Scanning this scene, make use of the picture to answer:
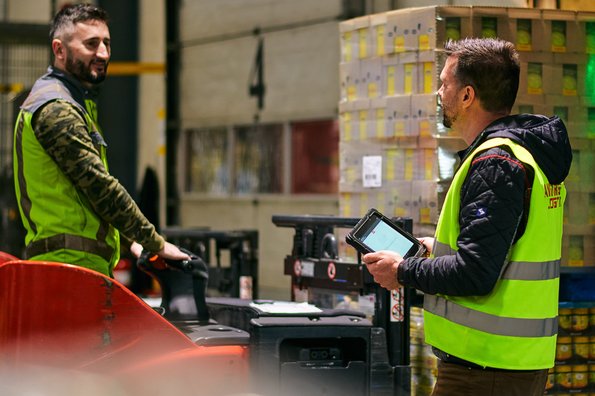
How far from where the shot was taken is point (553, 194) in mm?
3779

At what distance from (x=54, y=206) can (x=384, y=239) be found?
1.45 metres

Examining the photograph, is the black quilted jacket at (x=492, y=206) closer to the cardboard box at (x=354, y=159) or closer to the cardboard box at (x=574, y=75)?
the cardboard box at (x=574, y=75)

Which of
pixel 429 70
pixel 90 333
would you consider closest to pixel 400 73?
pixel 429 70

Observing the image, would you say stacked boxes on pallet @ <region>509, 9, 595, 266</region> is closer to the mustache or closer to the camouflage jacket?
the mustache

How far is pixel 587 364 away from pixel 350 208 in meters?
1.68

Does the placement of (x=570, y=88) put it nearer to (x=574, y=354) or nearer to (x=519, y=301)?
(x=574, y=354)

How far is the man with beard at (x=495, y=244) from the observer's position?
11.8ft

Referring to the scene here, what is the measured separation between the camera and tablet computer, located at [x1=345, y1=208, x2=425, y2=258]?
13.6ft

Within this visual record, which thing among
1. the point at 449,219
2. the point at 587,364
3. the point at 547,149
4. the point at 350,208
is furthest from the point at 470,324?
the point at 350,208

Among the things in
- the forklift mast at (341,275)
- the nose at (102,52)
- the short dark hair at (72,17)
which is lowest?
the forklift mast at (341,275)

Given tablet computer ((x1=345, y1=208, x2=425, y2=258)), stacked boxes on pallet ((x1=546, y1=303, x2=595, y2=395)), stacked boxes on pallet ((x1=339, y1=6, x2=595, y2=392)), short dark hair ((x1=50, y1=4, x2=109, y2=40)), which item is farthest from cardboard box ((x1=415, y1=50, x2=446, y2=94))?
tablet computer ((x1=345, y1=208, x2=425, y2=258))

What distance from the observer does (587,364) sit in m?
5.87

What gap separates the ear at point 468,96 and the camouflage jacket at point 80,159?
1.57 metres

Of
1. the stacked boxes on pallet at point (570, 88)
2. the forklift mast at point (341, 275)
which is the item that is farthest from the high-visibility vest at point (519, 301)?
the stacked boxes on pallet at point (570, 88)
